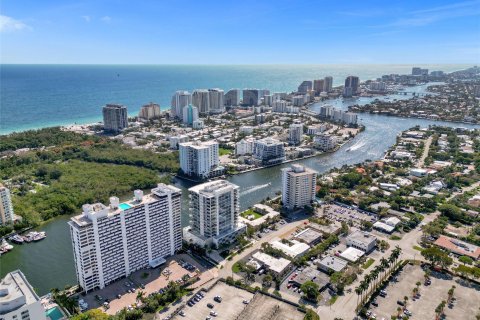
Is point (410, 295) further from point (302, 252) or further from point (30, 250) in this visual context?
point (30, 250)

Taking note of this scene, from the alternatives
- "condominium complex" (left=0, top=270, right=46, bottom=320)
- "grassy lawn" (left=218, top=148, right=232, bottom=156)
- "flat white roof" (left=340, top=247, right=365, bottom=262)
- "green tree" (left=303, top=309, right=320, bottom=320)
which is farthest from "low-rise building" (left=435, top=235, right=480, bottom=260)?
"grassy lawn" (left=218, top=148, right=232, bottom=156)

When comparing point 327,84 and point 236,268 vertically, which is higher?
point 327,84

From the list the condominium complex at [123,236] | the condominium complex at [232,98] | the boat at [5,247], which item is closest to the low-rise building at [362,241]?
the condominium complex at [123,236]

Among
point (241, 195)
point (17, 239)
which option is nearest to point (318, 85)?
point (241, 195)

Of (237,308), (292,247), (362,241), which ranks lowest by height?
(237,308)

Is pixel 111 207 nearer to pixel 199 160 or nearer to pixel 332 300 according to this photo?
pixel 332 300

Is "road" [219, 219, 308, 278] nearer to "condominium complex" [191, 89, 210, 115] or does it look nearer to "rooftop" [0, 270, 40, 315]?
"rooftop" [0, 270, 40, 315]
